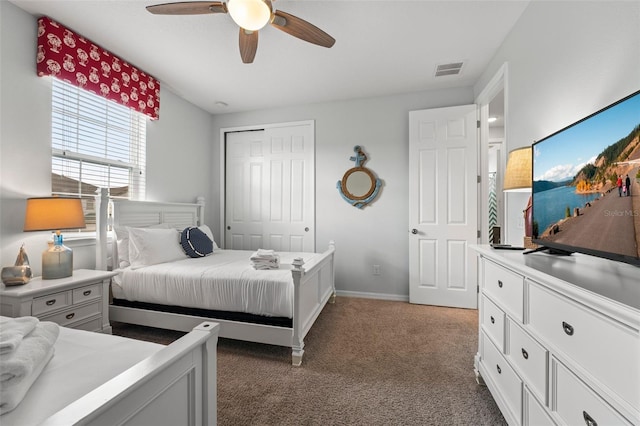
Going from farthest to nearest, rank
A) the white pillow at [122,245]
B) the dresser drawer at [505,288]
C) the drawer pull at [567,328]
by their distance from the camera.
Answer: the white pillow at [122,245] < the dresser drawer at [505,288] < the drawer pull at [567,328]

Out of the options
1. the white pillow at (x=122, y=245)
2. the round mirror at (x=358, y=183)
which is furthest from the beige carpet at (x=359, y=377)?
the round mirror at (x=358, y=183)

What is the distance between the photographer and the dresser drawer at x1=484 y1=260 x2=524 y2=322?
45.3 inches

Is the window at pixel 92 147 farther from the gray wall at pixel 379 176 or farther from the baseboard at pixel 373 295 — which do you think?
the baseboard at pixel 373 295

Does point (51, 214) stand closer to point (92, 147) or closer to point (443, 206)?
point (92, 147)

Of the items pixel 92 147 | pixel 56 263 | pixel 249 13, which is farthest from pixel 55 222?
pixel 249 13

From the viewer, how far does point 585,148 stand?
3.34ft

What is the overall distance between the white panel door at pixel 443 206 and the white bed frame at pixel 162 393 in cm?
274

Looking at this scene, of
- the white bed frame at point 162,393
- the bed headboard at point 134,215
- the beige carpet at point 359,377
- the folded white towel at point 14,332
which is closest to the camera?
the white bed frame at point 162,393

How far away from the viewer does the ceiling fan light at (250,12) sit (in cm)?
147

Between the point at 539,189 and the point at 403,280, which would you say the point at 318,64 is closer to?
the point at 539,189

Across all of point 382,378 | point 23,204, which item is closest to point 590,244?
point 382,378

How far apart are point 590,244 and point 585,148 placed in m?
0.39

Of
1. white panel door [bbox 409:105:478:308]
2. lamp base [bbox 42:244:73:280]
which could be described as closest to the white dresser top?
white panel door [bbox 409:105:478:308]

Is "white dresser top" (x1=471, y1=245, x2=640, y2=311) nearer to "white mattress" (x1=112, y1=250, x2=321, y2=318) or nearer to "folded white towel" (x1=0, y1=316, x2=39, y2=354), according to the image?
"white mattress" (x1=112, y1=250, x2=321, y2=318)
